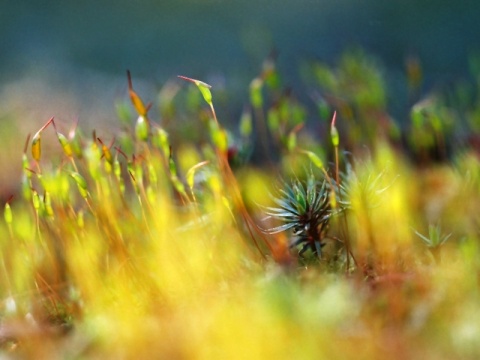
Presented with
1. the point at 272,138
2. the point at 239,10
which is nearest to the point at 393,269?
the point at 272,138

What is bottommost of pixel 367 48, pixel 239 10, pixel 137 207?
pixel 137 207

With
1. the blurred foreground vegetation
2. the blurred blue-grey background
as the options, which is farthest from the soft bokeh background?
the blurred foreground vegetation

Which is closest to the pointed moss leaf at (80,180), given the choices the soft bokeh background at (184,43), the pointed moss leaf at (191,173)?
the pointed moss leaf at (191,173)

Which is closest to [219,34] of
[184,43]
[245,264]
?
[184,43]

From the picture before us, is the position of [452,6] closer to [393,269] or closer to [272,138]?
[272,138]

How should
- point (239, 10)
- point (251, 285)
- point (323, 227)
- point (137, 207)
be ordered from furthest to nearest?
point (239, 10) < point (137, 207) < point (323, 227) < point (251, 285)

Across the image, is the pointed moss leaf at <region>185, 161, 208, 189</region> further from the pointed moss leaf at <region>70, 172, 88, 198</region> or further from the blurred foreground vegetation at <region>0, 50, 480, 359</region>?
the pointed moss leaf at <region>70, 172, 88, 198</region>

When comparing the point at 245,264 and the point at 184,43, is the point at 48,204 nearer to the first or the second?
the point at 245,264
